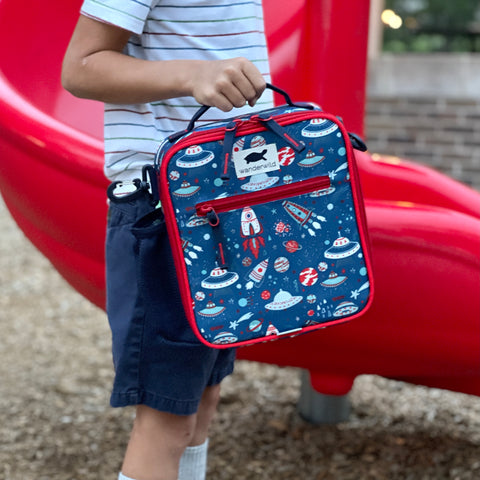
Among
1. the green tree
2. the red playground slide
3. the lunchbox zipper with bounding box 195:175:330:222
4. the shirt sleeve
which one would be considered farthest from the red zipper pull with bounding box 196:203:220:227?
the green tree

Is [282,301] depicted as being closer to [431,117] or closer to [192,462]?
[192,462]

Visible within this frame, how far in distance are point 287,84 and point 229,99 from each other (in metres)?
1.17

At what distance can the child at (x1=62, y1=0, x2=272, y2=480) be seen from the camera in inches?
40.0

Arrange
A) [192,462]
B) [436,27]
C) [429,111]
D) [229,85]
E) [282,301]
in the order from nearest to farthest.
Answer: [229,85]
[282,301]
[192,462]
[429,111]
[436,27]

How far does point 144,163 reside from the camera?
112 centimetres

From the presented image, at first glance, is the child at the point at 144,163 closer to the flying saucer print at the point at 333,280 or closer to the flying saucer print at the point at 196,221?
the flying saucer print at the point at 196,221

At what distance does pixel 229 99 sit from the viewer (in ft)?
3.18

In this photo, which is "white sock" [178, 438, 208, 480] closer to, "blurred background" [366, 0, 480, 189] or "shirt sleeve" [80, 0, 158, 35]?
"shirt sleeve" [80, 0, 158, 35]

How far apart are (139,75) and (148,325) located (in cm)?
34

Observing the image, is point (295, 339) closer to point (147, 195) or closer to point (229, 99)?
point (147, 195)

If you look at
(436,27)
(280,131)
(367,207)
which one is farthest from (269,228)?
(436,27)

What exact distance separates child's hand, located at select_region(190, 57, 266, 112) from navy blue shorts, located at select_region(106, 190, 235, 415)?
18cm

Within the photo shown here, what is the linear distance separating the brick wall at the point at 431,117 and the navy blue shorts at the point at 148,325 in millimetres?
3553

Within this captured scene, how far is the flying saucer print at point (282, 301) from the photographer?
3.49 ft
